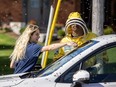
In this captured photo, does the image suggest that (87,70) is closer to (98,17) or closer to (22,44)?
(22,44)

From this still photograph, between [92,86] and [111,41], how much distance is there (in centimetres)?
60

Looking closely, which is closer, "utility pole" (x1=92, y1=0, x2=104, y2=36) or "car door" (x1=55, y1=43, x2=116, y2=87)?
"car door" (x1=55, y1=43, x2=116, y2=87)

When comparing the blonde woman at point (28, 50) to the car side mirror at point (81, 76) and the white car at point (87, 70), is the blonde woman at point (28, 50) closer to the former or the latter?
the white car at point (87, 70)

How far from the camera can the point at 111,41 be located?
523 cm

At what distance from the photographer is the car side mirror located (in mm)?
4797

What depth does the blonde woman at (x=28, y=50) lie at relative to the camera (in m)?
6.45

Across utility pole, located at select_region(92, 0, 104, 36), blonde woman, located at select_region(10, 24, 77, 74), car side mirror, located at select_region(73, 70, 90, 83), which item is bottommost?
car side mirror, located at select_region(73, 70, 90, 83)

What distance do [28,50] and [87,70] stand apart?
4.92 ft

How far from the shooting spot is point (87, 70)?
5215 millimetres

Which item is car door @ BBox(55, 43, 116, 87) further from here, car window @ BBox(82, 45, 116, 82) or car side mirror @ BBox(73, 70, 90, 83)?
car side mirror @ BBox(73, 70, 90, 83)

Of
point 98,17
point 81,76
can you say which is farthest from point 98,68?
point 98,17

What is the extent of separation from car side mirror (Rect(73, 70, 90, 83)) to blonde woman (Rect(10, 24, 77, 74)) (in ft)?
5.05

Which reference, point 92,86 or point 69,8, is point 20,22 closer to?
point 69,8

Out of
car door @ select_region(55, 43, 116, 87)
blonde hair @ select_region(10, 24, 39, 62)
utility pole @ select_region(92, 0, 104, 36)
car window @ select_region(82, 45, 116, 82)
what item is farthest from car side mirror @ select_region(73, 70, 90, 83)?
utility pole @ select_region(92, 0, 104, 36)
